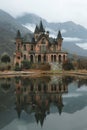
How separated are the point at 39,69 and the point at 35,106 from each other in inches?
3476

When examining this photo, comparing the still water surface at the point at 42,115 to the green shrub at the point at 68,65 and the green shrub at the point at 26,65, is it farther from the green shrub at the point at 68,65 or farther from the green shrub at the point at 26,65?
the green shrub at the point at 68,65

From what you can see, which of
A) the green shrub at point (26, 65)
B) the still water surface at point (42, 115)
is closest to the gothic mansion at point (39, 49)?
the green shrub at point (26, 65)

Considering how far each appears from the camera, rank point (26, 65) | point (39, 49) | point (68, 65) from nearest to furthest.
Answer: point (26, 65) < point (68, 65) < point (39, 49)

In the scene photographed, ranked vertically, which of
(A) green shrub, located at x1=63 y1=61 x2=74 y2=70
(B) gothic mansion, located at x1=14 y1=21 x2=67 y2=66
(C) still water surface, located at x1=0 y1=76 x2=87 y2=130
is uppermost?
(B) gothic mansion, located at x1=14 y1=21 x2=67 y2=66

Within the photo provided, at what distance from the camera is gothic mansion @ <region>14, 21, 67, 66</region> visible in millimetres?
145375

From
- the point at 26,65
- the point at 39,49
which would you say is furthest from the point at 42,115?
the point at 39,49

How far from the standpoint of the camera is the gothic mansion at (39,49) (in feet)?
477

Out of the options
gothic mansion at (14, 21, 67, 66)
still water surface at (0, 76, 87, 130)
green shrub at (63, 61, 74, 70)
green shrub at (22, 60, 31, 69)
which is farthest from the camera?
gothic mansion at (14, 21, 67, 66)

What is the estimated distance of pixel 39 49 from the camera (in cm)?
14800

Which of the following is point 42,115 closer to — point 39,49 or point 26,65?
point 26,65

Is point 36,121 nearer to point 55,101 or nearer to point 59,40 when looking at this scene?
point 55,101

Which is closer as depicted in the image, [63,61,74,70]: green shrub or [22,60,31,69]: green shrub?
[22,60,31,69]: green shrub

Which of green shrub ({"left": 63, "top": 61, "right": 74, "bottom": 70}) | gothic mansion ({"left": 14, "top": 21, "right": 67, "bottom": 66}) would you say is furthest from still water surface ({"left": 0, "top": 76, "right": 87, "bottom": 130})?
gothic mansion ({"left": 14, "top": 21, "right": 67, "bottom": 66})

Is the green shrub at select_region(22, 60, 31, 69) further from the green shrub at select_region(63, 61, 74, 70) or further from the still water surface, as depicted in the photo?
the still water surface
